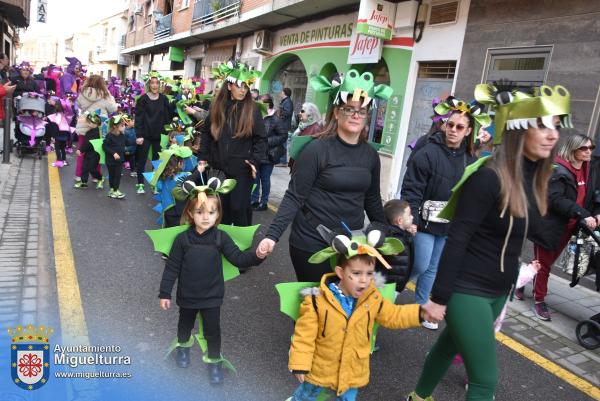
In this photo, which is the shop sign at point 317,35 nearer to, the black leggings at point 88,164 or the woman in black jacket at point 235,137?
the black leggings at point 88,164

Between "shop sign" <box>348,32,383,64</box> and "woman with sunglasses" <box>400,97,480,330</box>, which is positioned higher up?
"shop sign" <box>348,32,383,64</box>

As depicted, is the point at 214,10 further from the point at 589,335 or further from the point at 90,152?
the point at 589,335

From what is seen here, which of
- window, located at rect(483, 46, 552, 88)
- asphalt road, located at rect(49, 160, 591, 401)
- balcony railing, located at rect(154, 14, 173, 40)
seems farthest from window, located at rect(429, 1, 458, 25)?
balcony railing, located at rect(154, 14, 173, 40)

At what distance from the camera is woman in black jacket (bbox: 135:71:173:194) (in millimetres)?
8188

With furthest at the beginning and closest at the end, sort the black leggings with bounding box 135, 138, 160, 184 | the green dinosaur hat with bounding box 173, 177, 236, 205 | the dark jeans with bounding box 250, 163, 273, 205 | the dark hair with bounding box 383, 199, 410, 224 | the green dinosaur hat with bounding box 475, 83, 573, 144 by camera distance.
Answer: the black leggings with bounding box 135, 138, 160, 184 → the dark jeans with bounding box 250, 163, 273, 205 → the dark hair with bounding box 383, 199, 410, 224 → the green dinosaur hat with bounding box 173, 177, 236, 205 → the green dinosaur hat with bounding box 475, 83, 573, 144

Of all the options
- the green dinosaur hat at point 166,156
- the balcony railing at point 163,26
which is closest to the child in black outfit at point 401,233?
the green dinosaur hat at point 166,156

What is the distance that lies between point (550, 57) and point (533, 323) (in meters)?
4.04

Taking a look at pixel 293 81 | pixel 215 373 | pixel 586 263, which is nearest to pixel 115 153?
pixel 215 373

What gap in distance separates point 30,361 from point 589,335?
172 inches

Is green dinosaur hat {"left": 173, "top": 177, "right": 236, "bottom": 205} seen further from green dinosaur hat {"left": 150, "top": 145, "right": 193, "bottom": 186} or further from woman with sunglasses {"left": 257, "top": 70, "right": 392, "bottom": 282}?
green dinosaur hat {"left": 150, "top": 145, "right": 193, "bottom": 186}

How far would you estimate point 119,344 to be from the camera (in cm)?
339

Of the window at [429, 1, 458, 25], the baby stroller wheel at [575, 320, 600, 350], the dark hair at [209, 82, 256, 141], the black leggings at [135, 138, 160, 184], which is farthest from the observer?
the window at [429, 1, 458, 25]

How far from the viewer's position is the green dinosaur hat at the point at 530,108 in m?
2.14

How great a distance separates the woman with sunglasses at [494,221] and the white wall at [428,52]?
6763mm
